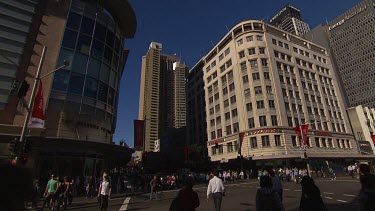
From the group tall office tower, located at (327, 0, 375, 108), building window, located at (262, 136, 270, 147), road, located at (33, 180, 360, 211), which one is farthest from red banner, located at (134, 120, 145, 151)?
tall office tower, located at (327, 0, 375, 108)

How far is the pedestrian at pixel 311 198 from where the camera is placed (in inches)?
186

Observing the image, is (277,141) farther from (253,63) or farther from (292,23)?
(292,23)

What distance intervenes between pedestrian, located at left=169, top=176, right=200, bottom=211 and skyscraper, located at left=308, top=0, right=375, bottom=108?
13672 cm

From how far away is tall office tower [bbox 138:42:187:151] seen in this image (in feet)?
Result: 456

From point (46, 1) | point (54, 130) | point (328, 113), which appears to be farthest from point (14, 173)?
point (328, 113)

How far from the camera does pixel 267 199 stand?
19.1 ft

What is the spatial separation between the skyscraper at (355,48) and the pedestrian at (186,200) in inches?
5383

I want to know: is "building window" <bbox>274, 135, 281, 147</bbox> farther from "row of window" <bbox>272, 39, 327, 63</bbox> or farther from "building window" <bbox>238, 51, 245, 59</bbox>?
"row of window" <bbox>272, 39, 327, 63</bbox>

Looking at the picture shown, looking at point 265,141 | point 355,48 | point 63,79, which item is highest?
point 355,48

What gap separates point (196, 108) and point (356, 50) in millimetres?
98964

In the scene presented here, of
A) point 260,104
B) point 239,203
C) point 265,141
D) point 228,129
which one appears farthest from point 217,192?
point 228,129

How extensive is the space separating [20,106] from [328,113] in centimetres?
6418

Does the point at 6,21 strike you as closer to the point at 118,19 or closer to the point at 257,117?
the point at 118,19

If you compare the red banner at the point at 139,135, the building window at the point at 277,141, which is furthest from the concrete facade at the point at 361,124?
the red banner at the point at 139,135
